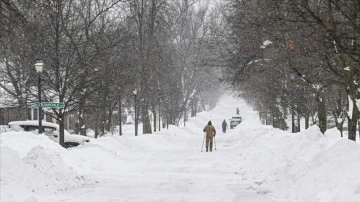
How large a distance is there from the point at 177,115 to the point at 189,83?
3.95 metres

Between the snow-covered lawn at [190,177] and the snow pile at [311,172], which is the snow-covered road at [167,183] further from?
the snow pile at [311,172]

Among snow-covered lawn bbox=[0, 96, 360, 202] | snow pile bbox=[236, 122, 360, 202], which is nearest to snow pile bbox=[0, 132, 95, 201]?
snow-covered lawn bbox=[0, 96, 360, 202]

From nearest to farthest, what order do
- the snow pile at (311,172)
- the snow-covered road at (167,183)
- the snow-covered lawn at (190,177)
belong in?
the snow pile at (311,172), the snow-covered lawn at (190,177), the snow-covered road at (167,183)

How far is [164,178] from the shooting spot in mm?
14367

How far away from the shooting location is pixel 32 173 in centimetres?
1180

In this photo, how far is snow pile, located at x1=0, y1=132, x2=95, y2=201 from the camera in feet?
35.3

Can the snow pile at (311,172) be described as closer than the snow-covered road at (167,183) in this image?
Yes

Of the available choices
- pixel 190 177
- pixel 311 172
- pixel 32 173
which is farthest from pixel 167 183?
pixel 311 172

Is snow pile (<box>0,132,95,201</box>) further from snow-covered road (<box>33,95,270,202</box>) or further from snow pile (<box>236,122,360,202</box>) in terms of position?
snow pile (<box>236,122,360,202</box>)

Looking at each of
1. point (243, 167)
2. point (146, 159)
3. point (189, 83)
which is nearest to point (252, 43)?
point (243, 167)

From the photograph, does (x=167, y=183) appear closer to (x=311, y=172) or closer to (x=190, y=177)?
(x=190, y=177)

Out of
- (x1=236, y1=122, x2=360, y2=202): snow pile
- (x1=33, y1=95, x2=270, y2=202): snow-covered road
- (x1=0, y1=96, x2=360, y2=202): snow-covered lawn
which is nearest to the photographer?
(x1=236, y1=122, x2=360, y2=202): snow pile

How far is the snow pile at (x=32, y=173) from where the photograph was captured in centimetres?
1077

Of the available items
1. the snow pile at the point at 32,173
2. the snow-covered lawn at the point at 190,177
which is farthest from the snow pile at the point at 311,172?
the snow pile at the point at 32,173
